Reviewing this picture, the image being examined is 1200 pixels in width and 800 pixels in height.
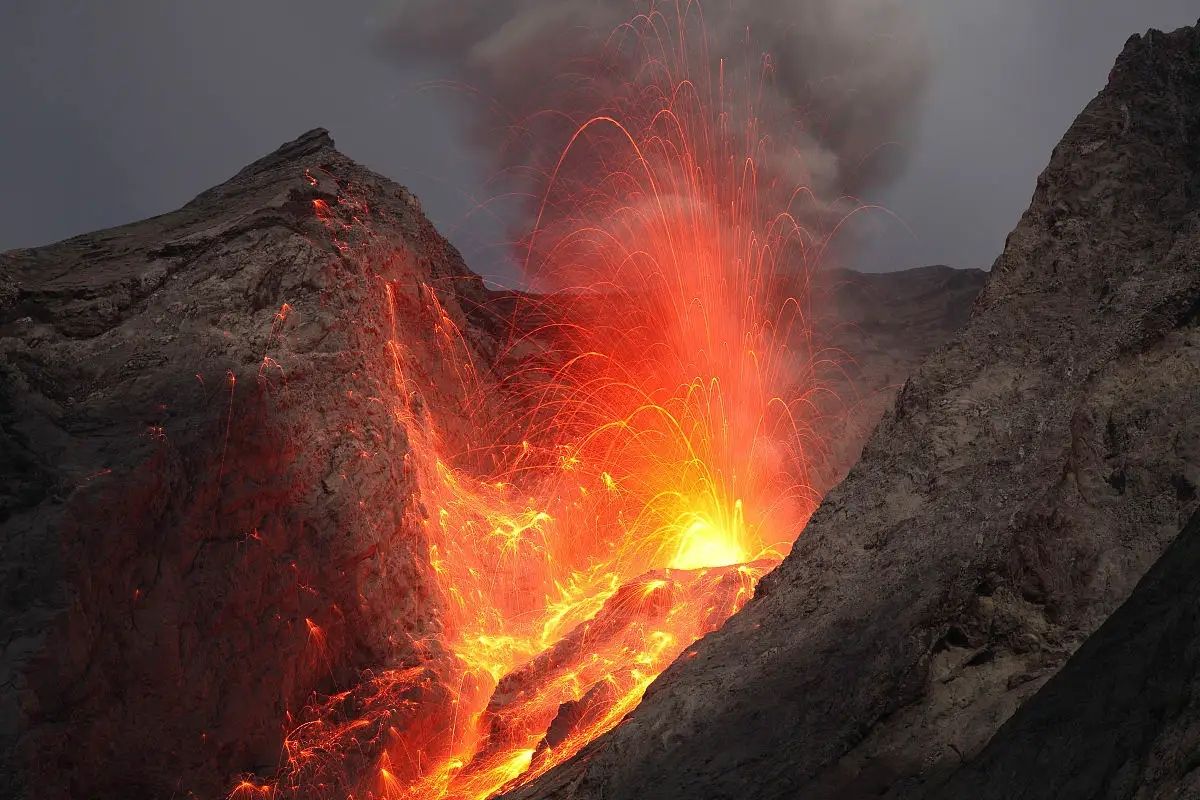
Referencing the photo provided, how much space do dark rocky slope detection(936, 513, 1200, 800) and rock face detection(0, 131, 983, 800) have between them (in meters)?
8.62

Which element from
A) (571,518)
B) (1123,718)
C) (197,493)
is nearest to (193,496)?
(197,493)

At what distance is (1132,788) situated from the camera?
2.39 metres

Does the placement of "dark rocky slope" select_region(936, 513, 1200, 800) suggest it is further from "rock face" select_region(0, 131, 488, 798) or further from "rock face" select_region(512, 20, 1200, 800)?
"rock face" select_region(0, 131, 488, 798)

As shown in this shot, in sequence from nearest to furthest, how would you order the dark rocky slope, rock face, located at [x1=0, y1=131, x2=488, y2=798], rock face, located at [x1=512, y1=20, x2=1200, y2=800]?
the dark rocky slope → rock face, located at [x1=512, y1=20, x2=1200, y2=800] → rock face, located at [x1=0, y1=131, x2=488, y2=798]

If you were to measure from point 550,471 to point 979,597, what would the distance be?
523 inches

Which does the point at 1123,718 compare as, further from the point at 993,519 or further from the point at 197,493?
the point at 197,493

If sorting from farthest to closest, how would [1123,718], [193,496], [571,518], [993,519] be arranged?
[571,518] → [193,496] → [993,519] → [1123,718]

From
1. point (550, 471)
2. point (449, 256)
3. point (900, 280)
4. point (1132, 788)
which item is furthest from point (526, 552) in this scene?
point (900, 280)

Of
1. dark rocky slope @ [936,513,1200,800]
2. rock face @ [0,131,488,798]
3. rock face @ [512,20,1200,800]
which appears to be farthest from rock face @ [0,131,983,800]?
dark rocky slope @ [936,513,1200,800]

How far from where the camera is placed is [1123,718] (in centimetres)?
266

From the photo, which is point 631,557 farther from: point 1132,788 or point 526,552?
point 1132,788

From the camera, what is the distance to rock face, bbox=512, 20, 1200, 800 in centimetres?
416

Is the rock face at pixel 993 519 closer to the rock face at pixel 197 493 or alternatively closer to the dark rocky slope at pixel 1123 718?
the dark rocky slope at pixel 1123 718

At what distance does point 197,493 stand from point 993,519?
341 inches
